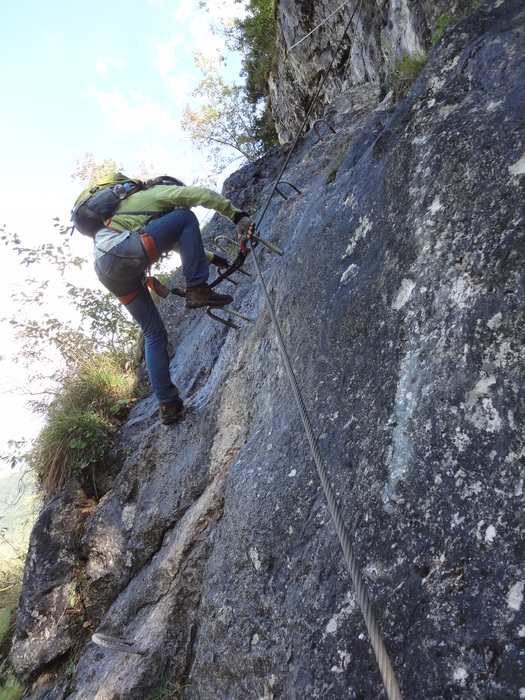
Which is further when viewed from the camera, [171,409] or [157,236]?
[171,409]

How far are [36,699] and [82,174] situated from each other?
1491 centimetres

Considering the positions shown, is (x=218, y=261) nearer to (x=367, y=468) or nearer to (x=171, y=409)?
(x=171, y=409)

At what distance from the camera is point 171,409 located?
4336 millimetres

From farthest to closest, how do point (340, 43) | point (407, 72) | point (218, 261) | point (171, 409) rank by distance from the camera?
1. point (218, 261)
2. point (171, 409)
3. point (407, 72)
4. point (340, 43)

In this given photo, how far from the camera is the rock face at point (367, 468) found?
1556mm

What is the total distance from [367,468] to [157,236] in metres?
2.48

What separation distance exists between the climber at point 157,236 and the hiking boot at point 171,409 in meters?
0.98

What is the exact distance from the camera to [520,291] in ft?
5.73

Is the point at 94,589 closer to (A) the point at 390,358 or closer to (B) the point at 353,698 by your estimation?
(B) the point at 353,698

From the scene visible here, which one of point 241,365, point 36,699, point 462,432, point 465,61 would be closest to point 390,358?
point 462,432

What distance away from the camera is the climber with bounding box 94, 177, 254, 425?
11.9 feet

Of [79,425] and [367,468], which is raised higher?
[79,425]

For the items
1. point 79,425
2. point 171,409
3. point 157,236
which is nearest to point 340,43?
point 157,236

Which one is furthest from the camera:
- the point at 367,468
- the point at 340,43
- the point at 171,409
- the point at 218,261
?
the point at 218,261
